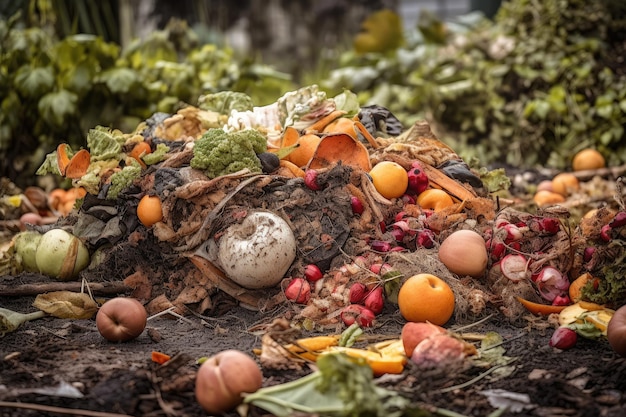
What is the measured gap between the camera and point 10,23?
6793 mm

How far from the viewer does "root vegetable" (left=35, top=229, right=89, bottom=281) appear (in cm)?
403

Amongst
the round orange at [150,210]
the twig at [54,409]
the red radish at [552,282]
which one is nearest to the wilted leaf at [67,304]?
the round orange at [150,210]

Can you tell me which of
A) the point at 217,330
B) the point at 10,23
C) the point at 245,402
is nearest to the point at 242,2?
the point at 10,23

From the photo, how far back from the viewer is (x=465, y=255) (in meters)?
3.48

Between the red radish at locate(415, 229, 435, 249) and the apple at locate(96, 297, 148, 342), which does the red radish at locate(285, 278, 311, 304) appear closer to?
the red radish at locate(415, 229, 435, 249)

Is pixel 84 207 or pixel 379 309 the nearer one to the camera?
pixel 379 309

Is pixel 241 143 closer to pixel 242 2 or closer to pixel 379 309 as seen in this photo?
pixel 379 309

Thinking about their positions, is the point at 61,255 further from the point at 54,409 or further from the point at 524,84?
the point at 524,84

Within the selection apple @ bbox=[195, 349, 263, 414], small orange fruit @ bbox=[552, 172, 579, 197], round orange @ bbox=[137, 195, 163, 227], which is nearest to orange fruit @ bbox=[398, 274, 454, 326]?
apple @ bbox=[195, 349, 263, 414]

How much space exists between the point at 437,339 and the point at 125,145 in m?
2.34

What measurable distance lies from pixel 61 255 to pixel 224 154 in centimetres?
106

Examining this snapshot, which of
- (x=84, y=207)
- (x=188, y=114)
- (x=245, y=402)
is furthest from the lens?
(x=188, y=114)

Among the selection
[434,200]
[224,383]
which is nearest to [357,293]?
[434,200]

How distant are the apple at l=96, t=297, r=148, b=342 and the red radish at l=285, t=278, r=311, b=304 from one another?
0.73 metres
